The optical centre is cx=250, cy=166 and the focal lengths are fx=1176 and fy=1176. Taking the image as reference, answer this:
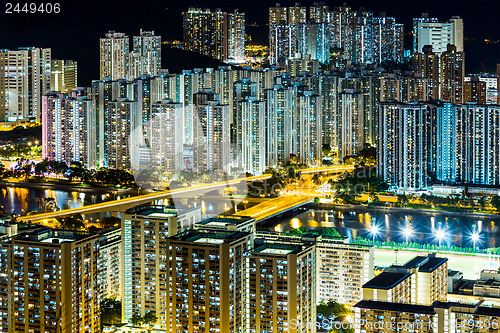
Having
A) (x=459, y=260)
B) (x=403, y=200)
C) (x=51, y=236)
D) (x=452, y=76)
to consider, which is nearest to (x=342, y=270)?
(x=459, y=260)

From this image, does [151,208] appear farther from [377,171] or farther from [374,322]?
[377,171]

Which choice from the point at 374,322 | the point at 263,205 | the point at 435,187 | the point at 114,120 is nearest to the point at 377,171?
the point at 435,187

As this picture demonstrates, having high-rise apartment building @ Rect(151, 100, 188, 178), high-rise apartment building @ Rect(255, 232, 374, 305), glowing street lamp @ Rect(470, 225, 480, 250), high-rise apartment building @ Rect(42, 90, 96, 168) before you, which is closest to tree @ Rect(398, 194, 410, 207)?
glowing street lamp @ Rect(470, 225, 480, 250)

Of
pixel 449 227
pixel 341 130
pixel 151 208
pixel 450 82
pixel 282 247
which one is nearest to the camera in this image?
pixel 282 247

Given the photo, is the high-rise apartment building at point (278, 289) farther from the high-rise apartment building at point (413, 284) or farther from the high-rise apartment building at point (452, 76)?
the high-rise apartment building at point (452, 76)

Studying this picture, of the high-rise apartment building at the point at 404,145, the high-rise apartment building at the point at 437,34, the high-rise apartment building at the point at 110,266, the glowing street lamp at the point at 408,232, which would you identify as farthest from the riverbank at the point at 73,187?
the high-rise apartment building at the point at 437,34
